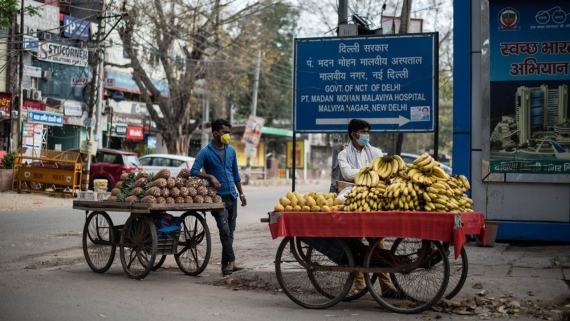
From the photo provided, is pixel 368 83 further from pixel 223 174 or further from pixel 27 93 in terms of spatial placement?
pixel 27 93

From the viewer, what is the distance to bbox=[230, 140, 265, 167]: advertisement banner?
1836 inches

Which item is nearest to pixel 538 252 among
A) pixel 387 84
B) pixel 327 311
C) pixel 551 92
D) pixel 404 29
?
pixel 551 92

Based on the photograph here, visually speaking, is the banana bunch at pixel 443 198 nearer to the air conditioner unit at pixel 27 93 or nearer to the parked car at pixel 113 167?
the parked car at pixel 113 167

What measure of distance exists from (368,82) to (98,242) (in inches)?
A: 195

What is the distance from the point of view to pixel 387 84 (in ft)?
36.8

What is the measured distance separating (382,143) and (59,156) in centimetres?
3602

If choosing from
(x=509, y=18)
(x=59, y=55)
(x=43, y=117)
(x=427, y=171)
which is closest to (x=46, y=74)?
(x=59, y=55)

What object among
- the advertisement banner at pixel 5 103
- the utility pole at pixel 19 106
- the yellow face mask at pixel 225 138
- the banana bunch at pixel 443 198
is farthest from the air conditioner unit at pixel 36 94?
the banana bunch at pixel 443 198

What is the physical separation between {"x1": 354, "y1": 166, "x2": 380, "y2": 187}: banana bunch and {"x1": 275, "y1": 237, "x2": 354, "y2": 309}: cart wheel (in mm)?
615

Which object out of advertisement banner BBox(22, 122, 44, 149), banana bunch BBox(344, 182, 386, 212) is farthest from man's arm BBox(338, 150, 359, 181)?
advertisement banner BBox(22, 122, 44, 149)

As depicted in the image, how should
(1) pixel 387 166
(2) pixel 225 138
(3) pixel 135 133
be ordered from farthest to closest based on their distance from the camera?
(3) pixel 135 133
(2) pixel 225 138
(1) pixel 387 166

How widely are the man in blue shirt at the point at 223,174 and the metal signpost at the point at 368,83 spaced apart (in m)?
2.66

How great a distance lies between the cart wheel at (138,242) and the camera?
27.8 ft

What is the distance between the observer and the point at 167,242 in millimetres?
8648
